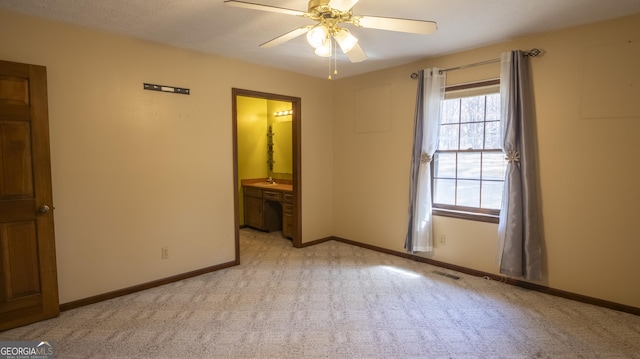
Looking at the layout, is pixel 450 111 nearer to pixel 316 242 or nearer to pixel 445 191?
pixel 445 191

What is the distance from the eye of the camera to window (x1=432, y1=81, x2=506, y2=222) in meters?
3.62

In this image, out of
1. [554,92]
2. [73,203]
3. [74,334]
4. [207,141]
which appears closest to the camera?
[74,334]

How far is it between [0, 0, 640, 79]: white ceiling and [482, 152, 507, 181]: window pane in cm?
120

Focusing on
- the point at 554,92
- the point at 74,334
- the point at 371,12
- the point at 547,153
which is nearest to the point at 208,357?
the point at 74,334

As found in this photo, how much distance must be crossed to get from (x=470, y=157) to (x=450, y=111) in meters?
0.61

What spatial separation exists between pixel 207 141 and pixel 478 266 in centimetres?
342

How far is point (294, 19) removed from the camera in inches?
111

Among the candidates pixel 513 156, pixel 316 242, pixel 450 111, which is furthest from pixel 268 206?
pixel 513 156

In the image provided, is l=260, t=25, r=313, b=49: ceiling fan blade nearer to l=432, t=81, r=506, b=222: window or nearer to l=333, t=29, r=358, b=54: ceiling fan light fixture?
l=333, t=29, r=358, b=54: ceiling fan light fixture

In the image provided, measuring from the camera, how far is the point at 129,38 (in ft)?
10.5

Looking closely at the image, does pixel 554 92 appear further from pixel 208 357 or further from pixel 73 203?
pixel 73 203

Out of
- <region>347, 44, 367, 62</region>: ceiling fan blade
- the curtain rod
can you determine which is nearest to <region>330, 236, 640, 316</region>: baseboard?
the curtain rod

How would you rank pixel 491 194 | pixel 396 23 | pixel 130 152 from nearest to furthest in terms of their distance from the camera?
pixel 396 23 → pixel 130 152 → pixel 491 194

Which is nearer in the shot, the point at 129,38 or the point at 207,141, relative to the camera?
the point at 129,38
